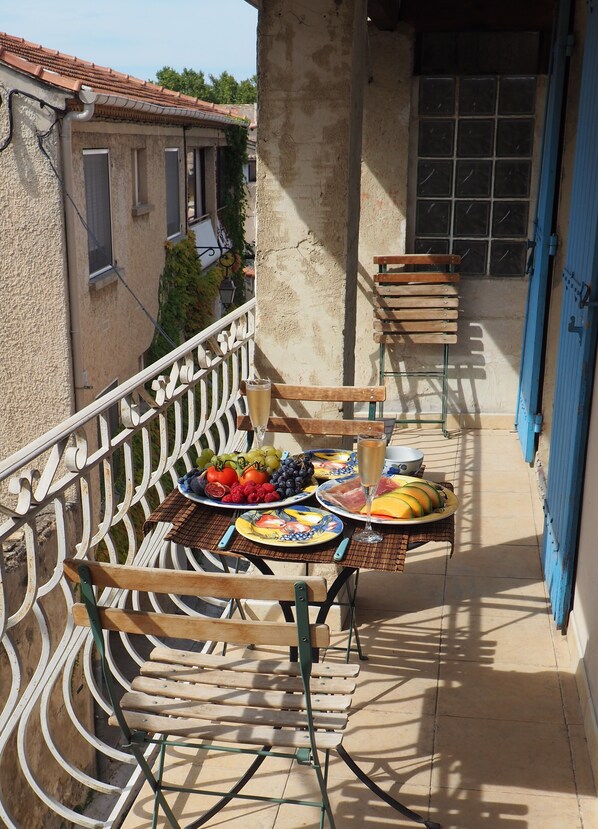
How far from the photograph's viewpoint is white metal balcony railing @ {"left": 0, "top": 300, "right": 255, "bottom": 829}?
2.04 meters

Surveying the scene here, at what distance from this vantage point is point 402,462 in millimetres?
2797

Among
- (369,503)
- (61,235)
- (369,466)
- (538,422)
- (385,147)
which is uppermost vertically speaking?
(385,147)

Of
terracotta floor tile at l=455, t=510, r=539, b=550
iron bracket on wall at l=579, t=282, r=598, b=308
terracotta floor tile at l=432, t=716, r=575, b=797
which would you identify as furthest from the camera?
terracotta floor tile at l=455, t=510, r=539, b=550

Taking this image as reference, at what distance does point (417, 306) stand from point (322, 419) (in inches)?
126

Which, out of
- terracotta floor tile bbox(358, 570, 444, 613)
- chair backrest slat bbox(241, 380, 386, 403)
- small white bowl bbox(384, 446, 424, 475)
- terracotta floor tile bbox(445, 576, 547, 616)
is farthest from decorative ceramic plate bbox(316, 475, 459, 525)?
terracotta floor tile bbox(445, 576, 547, 616)

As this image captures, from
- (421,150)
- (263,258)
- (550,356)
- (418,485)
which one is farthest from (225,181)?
(418,485)

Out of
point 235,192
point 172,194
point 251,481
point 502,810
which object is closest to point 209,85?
point 235,192

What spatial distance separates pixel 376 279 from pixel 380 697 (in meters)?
3.86

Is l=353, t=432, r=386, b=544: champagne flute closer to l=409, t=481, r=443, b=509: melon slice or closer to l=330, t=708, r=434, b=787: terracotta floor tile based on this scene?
l=409, t=481, r=443, b=509: melon slice

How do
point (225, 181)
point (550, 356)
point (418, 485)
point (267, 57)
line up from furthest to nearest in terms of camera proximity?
point (225, 181)
point (550, 356)
point (267, 57)
point (418, 485)

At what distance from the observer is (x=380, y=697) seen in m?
3.05

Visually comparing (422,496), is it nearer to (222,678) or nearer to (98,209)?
(222,678)

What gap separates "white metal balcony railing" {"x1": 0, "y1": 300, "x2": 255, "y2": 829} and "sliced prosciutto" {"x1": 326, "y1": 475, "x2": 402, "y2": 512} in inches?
21.7

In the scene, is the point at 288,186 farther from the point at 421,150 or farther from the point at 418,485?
the point at 421,150
